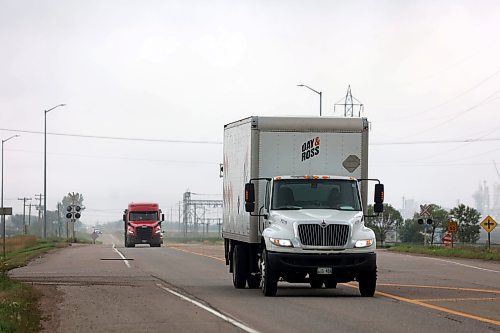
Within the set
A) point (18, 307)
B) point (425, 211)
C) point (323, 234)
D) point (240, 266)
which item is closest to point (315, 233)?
point (323, 234)

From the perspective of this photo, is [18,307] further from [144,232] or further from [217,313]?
[144,232]

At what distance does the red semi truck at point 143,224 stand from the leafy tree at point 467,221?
61289 mm

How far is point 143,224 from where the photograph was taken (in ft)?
230

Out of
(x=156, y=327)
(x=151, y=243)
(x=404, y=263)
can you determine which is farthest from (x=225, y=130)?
(x=151, y=243)

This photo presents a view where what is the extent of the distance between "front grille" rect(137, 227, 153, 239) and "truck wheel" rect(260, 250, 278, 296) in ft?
160

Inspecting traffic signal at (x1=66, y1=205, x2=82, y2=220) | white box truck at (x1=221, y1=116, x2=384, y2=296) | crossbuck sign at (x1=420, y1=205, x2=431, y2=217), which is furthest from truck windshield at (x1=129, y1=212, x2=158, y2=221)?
white box truck at (x1=221, y1=116, x2=384, y2=296)

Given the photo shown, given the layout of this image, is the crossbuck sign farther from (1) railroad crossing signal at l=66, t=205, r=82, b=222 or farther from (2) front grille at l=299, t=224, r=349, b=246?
(2) front grille at l=299, t=224, r=349, b=246

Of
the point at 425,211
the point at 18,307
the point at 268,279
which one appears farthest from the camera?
the point at 425,211

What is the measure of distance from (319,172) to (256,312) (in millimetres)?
5606

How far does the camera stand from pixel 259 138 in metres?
22.7

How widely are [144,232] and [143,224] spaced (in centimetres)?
56

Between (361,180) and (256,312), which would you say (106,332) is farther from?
(361,180)

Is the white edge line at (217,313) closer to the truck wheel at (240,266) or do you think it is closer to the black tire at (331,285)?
the truck wheel at (240,266)

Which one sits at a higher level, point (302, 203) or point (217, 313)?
point (302, 203)
